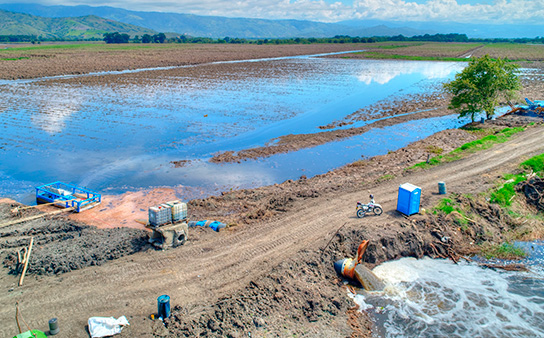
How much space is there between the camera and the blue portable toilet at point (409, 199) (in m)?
15.9

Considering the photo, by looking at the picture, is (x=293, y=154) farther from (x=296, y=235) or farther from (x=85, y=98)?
(x=85, y=98)

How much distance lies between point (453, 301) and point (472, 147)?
617 inches

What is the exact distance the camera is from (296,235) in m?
14.7

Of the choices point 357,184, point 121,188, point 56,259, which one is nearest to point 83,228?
point 56,259

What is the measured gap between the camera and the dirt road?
34.2ft

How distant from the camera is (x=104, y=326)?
9695 mm

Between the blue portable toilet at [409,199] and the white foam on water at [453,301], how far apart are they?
92.1 inches

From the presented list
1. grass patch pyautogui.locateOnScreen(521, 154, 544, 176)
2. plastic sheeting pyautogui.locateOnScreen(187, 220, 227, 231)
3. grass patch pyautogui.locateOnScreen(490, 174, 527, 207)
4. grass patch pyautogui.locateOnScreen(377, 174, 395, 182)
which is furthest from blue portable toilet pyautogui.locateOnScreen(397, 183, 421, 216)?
grass patch pyautogui.locateOnScreen(521, 154, 544, 176)

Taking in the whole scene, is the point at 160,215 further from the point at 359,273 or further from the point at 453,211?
the point at 453,211

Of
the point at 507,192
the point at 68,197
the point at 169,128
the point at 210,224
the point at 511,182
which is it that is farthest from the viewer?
the point at 169,128

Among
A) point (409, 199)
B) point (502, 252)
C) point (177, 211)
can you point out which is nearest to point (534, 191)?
point (502, 252)

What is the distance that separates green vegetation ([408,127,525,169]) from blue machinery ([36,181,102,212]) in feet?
58.3

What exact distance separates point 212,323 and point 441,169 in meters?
16.9

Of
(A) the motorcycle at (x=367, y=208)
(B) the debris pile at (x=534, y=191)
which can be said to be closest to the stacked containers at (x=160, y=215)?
(A) the motorcycle at (x=367, y=208)
